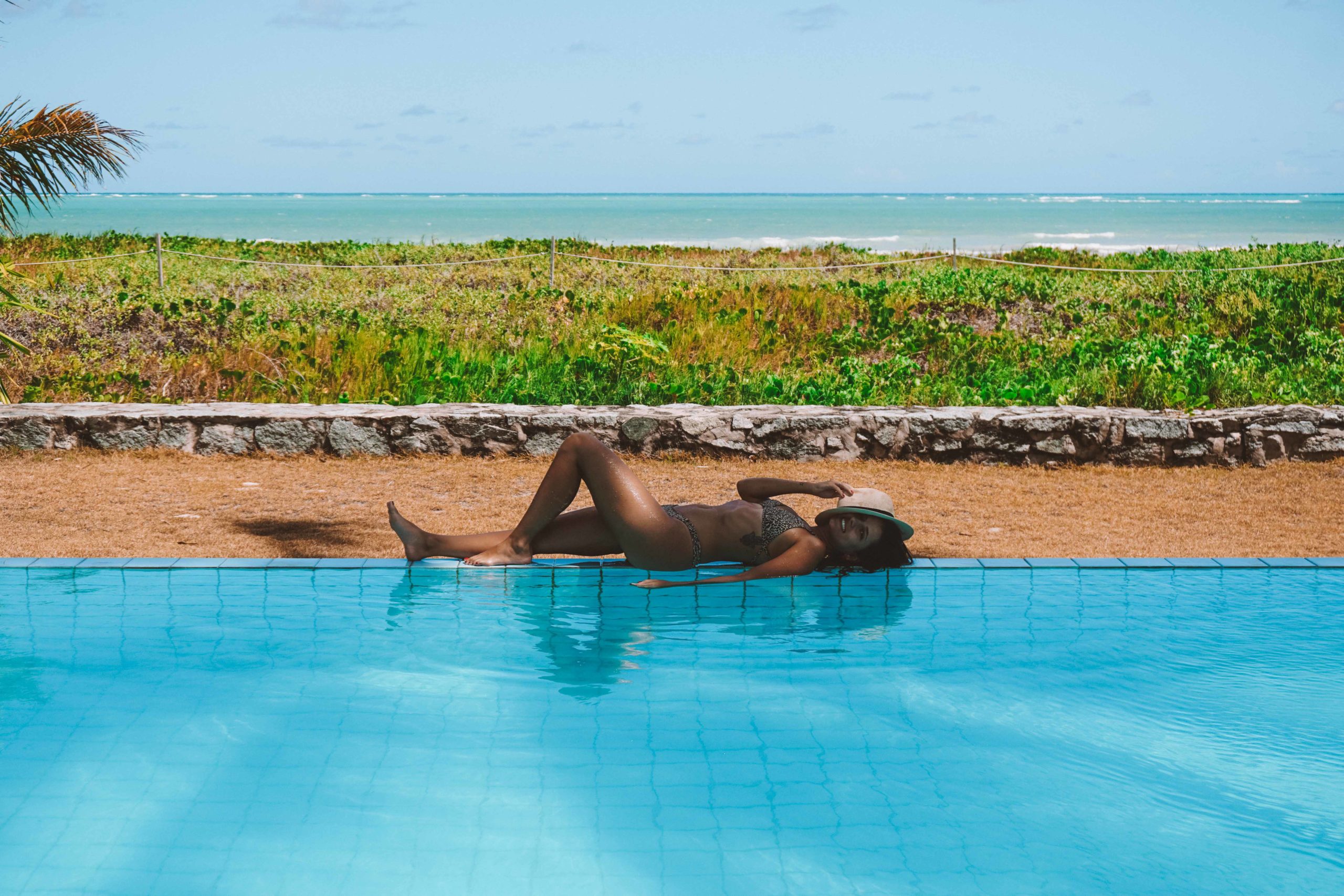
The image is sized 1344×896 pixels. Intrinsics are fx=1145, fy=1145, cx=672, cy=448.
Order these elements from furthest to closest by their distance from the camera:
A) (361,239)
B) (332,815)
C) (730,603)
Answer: (361,239) < (730,603) < (332,815)

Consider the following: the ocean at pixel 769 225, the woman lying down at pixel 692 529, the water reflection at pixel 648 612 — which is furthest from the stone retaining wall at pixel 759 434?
the ocean at pixel 769 225

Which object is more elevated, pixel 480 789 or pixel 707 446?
pixel 707 446

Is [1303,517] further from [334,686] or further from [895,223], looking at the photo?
[895,223]

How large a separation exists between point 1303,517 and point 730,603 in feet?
13.9

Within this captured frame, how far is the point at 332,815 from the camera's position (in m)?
3.64

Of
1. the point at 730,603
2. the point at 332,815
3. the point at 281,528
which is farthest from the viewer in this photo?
the point at 281,528

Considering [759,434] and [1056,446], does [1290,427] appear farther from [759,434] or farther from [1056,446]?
[759,434]

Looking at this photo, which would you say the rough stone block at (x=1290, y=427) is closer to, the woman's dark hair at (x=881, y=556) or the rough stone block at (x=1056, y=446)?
the rough stone block at (x=1056, y=446)

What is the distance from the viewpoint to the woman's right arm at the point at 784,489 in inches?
211

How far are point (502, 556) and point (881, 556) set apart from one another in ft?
6.07

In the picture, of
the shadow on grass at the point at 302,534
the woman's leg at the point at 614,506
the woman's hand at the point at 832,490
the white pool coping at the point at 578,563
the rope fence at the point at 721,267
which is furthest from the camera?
the rope fence at the point at 721,267

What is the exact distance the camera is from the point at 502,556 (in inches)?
223

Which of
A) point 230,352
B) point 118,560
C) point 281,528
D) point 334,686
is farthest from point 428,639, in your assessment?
point 230,352

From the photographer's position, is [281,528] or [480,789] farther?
[281,528]
